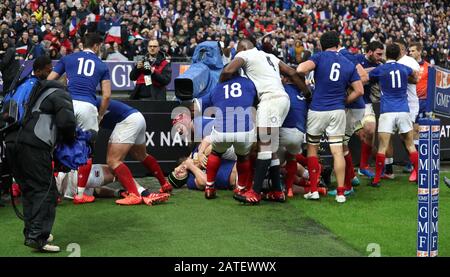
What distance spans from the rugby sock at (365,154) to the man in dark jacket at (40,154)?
5.51 meters

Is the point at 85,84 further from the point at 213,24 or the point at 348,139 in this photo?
the point at 213,24

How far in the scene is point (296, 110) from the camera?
10.2 metres

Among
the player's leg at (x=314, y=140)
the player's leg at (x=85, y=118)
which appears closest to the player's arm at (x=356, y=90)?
the player's leg at (x=314, y=140)

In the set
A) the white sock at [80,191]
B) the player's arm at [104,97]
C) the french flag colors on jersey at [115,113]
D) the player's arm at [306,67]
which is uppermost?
the player's arm at [306,67]

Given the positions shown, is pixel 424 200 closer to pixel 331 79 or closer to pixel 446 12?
pixel 331 79

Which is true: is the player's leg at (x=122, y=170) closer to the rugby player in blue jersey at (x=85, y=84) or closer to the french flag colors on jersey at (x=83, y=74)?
the rugby player in blue jersey at (x=85, y=84)

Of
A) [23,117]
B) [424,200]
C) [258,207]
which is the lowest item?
[258,207]

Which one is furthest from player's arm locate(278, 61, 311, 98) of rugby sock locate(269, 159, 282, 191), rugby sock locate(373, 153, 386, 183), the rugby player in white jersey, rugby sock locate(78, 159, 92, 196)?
rugby sock locate(78, 159, 92, 196)

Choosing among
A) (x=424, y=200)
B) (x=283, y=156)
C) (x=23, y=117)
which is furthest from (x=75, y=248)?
(x=283, y=156)

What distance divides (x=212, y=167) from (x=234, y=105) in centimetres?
86

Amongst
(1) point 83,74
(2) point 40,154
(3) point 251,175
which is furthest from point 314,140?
(2) point 40,154

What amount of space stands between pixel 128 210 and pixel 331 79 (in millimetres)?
2998

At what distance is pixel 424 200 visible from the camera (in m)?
6.52

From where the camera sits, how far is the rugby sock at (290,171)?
10398mm
